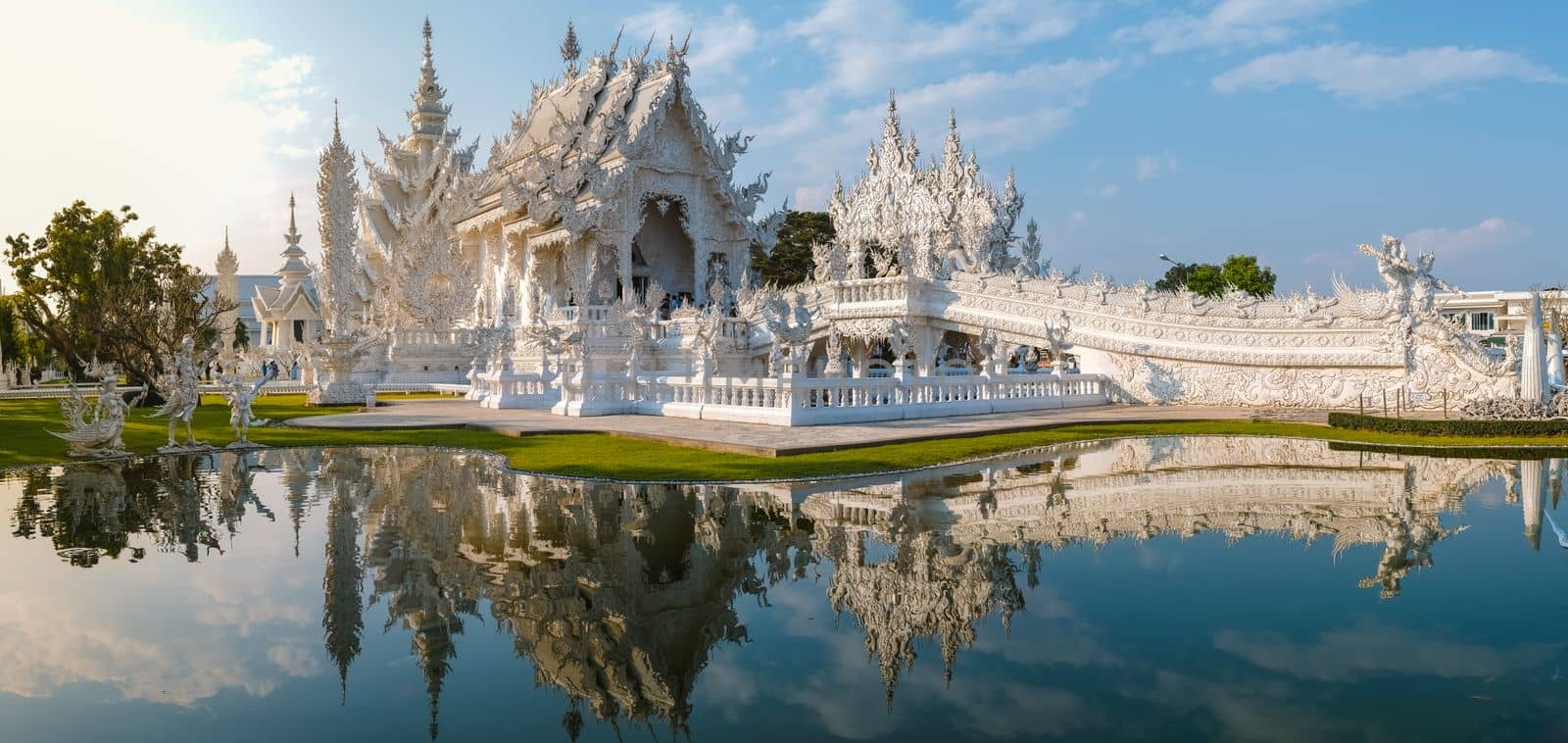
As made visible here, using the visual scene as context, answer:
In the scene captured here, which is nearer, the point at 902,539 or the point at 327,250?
the point at 902,539

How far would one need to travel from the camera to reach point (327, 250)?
27016 mm

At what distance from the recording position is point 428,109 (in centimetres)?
3950

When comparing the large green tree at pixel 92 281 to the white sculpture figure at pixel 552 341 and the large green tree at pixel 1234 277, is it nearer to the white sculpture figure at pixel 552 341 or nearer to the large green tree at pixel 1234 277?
the white sculpture figure at pixel 552 341

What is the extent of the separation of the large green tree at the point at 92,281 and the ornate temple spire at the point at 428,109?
10.1m

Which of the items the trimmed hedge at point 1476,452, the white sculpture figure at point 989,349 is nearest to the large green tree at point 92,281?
the white sculpture figure at point 989,349

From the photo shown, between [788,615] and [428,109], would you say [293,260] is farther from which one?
[788,615]

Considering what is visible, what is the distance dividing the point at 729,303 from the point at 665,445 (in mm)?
15919

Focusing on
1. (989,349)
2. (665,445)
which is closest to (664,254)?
(989,349)

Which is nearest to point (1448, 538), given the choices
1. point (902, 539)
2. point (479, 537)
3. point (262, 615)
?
point (902, 539)

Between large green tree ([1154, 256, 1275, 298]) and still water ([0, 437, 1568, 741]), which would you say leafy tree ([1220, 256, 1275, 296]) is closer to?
large green tree ([1154, 256, 1275, 298])

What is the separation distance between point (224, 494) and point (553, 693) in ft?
21.8

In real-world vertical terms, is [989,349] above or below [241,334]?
below

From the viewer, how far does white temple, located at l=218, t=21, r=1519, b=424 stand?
703 inches

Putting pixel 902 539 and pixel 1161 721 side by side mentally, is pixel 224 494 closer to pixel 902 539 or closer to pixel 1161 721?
pixel 902 539
